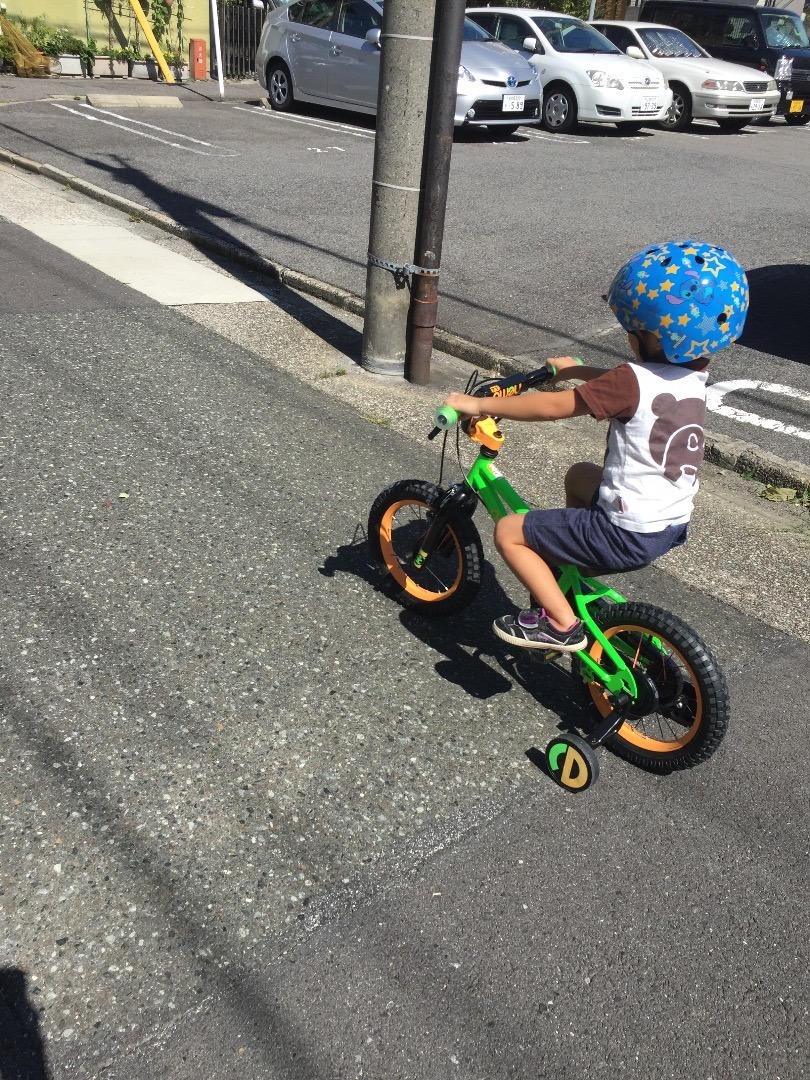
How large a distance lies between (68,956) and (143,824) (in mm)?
461

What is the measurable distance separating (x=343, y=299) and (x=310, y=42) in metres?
9.99

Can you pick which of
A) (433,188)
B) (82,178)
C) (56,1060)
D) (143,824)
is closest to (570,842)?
(143,824)

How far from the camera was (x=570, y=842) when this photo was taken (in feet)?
9.62

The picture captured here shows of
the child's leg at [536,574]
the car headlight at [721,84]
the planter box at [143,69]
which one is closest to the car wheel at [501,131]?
the car headlight at [721,84]

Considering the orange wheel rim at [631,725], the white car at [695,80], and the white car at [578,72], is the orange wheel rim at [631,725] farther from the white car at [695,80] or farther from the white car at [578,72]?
the white car at [695,80]

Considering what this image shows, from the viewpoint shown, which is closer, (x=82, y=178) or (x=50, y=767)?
(x=50, y=767)

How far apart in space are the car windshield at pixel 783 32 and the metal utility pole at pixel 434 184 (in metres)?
17.6

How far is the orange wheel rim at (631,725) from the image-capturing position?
122 inches

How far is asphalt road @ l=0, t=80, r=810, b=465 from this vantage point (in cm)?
723

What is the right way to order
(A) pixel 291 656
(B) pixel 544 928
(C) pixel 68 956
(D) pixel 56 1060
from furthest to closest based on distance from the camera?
1. (A) pixel 291 656
2. (B) pixel 544 928
3. (C) pixel 68 956
4. (D) pixel 56 1060

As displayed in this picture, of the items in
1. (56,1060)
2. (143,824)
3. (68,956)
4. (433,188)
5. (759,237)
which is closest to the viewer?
(56,1060)

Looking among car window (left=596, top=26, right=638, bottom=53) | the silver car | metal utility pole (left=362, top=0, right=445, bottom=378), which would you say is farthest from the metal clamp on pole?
car window (left=596, top=26, right=638, bottom=53)

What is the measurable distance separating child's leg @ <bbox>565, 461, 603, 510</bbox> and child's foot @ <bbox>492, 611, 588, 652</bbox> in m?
0.43

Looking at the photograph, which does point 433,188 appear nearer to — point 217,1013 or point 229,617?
point 229,617
